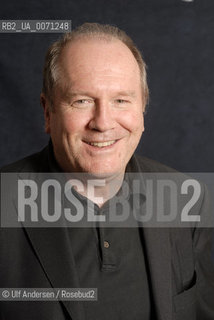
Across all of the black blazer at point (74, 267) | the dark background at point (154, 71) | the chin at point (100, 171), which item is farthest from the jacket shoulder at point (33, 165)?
the dark background at point (154, 71)

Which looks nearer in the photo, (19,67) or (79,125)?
(79,125)

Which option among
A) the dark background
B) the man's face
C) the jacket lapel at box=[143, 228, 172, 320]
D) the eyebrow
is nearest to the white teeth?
the man's face

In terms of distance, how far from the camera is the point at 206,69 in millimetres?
1722

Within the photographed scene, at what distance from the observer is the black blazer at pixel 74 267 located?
1119mm

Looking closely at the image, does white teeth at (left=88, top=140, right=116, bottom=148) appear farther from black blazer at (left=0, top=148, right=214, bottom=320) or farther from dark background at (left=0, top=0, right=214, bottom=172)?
dark background at (left=0, top=0, right=214, bottom=172)

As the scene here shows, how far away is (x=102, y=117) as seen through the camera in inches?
44.8

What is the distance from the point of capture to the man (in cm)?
113

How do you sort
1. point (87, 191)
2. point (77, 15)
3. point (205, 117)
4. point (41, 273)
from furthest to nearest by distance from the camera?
point (205, 117) < point (77, 15) < point (87, 191) < point (41, 273)

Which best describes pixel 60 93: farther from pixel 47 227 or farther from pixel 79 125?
pixel 47 227

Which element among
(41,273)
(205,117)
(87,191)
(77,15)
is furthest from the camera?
(205,117)

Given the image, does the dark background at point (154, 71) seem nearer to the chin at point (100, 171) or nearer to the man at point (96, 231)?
the man at point (96, 231)

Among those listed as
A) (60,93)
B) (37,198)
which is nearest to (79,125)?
(60,93)

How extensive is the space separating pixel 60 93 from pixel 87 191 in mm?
252

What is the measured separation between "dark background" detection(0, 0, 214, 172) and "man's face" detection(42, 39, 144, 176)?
0.51 m
